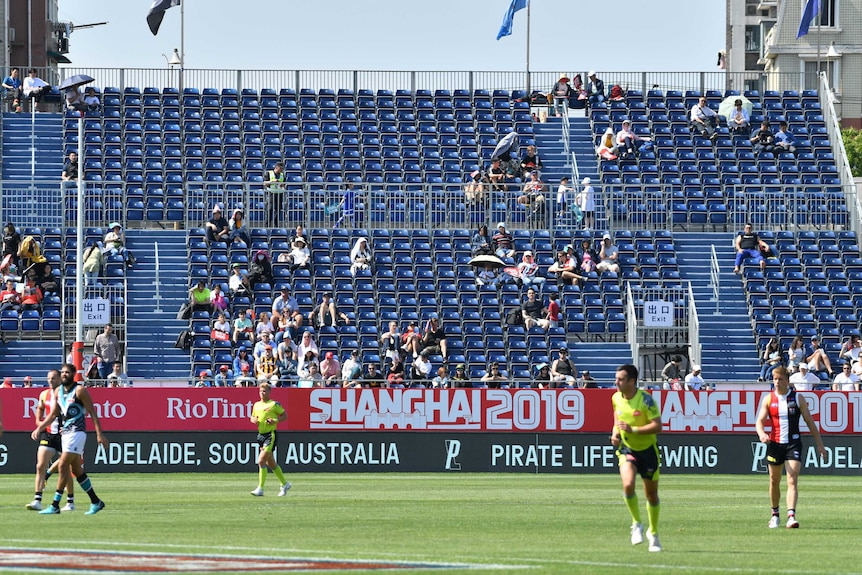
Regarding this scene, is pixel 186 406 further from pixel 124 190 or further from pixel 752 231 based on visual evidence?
pixel 752 231

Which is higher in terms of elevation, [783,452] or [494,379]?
[783,452]

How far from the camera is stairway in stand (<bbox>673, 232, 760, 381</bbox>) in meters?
38.2

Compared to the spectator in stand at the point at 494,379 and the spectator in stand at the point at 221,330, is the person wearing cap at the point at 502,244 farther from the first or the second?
the spectator in stand at the point at 221,330

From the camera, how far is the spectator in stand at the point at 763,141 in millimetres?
45969

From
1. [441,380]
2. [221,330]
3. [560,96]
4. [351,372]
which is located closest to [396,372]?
[351,372]

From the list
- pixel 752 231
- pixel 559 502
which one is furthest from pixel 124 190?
pixel 559 502

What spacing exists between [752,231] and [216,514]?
2467cm

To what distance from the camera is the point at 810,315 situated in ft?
130

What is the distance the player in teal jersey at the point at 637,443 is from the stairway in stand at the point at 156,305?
22.0 meters

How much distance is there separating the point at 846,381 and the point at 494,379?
7061 mm

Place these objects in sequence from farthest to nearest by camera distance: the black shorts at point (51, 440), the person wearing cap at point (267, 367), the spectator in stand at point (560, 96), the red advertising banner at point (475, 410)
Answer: the spectator in stand at point (560, 96) < the person wearing cap at point (267, 367) < the red advertising banner at point (475, 410) < the black shorts at point (51, 440)

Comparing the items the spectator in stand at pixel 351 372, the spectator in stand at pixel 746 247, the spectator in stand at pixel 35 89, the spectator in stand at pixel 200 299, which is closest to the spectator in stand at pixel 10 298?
the spectator in stand at pixel 200 299

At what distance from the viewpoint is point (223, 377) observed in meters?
34.1

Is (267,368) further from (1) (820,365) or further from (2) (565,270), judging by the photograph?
(1) (820,365)
